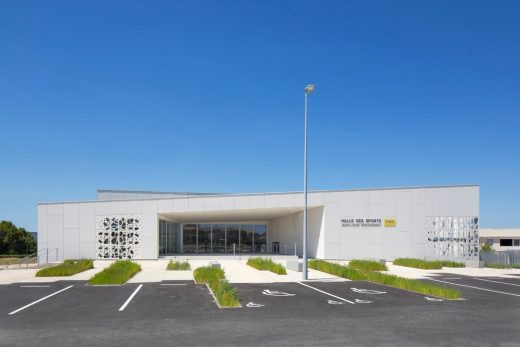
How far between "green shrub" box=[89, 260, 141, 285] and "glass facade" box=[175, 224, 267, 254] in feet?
63.0

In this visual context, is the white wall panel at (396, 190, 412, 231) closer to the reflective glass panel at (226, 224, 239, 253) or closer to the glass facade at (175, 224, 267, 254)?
the glass facade at (175, 224, 267, 254)

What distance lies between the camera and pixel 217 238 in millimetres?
41281

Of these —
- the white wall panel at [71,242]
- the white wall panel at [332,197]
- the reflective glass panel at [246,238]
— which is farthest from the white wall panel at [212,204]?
the reflective glass panel at [246,238]

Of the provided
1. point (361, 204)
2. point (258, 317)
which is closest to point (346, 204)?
point (361, 204)

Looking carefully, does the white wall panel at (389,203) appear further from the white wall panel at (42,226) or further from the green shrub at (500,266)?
the white wall panel at (42,226)

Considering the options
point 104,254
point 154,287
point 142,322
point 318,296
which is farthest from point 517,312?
point 104,254

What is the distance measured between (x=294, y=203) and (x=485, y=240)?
1760 inches

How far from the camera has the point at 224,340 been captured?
8039 millimetres

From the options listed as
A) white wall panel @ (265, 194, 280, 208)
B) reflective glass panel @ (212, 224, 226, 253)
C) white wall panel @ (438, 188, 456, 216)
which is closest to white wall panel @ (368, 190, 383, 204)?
white wall panel @ (438, 188, 456, 216)

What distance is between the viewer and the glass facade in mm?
41031

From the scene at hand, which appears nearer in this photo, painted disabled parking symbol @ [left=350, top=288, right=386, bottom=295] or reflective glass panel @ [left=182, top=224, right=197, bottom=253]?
painted disabled parking symbol @ [left=350, top=288, right=386, bottom=295]

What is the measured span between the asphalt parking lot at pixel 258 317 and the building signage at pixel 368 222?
1419cm

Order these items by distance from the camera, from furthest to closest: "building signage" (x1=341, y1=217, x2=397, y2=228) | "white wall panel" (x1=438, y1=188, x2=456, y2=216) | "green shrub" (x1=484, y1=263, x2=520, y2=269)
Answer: "building signage" (x1=341, y1=217, x2=397, y2=228) < "white wall panel" (x1=438, y1=188, x2=456, y2=216) < "green shrub" (x1=484, y1=263, x2=520, y2=269)

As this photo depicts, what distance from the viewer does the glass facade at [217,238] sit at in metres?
41.0
